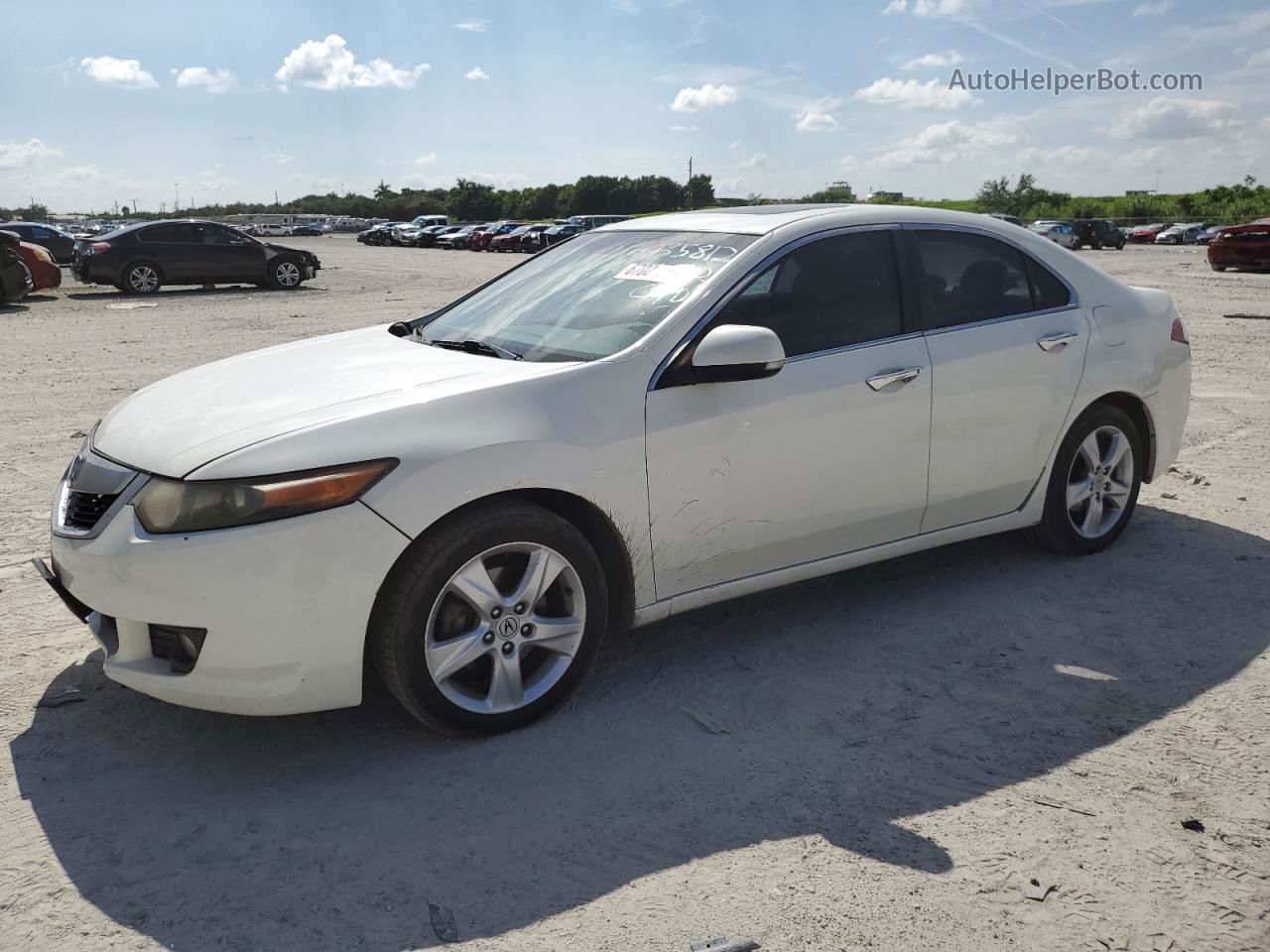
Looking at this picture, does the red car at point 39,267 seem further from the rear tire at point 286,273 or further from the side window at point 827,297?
the side window at point 827,297

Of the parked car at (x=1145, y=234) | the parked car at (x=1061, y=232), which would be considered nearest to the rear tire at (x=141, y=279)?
the parked car at (x=1061, y=232)

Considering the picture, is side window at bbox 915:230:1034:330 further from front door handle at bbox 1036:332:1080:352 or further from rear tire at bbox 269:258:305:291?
rear tire at bbox 269:258:305:291

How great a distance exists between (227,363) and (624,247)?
63.8 inches

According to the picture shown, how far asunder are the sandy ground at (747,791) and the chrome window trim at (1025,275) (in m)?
1.16

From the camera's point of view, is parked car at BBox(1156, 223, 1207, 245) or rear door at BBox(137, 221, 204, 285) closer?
rear door at BBox(137, 221, 204, 285)

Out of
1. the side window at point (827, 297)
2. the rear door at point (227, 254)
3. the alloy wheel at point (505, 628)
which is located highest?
the rear door at point (227, 254)

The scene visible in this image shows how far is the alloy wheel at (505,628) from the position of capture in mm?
3293

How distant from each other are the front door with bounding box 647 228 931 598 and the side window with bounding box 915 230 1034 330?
0.19 metres

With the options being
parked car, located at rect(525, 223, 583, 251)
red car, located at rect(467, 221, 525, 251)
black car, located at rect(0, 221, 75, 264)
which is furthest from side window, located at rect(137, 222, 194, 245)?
red car, located at rect(467, 221, 525, 251)

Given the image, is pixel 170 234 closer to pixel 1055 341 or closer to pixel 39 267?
pixel 39 267

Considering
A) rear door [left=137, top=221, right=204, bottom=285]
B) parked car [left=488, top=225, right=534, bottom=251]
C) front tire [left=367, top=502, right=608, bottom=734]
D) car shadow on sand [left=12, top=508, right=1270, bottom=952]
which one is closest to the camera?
car shadow on sand [left=12, top=508, right=1270, bottom=952]

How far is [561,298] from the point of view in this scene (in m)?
4.21

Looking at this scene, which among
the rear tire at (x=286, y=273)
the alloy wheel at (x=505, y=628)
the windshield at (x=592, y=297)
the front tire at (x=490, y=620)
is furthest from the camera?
the rear tire at (x=286, y=273)

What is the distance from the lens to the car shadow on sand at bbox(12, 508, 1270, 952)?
2734 mm
